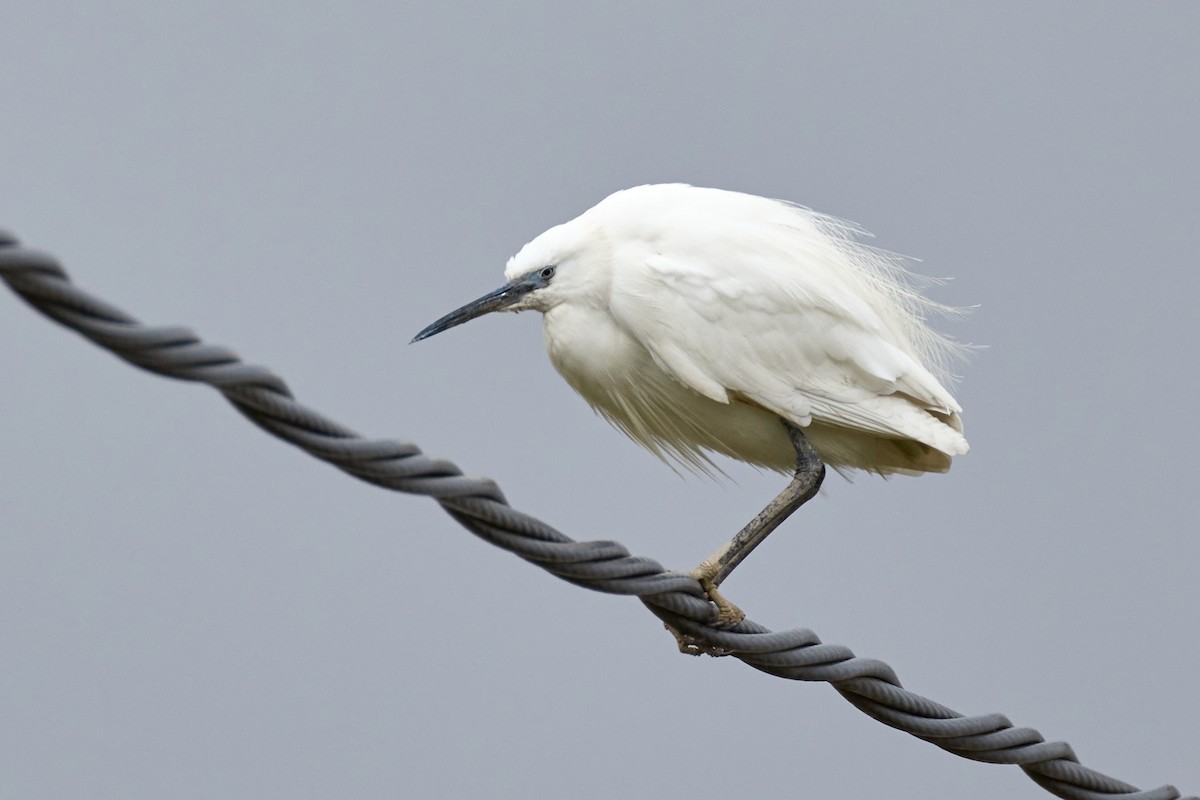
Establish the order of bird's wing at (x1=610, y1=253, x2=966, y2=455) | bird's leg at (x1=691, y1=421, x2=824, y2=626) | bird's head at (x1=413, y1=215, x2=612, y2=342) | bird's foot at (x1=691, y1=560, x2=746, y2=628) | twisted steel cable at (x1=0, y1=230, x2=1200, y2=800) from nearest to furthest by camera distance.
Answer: twisted steel cable at (x1=0, y1=230, x2=1200, y2=800) < bird's foot at (x1=691, y1=560, x2=746, y2=628) < bird's leg at (x1=691, y1=421, x2=824, y2=626) < bird's wing at (x1=610, y1=253, x2=966, y2=455) < bird's head at (x1=413, y1=215, x2=612, y2=342)

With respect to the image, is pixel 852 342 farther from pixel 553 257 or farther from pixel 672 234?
pixel 553 257

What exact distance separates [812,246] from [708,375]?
1.56 feet

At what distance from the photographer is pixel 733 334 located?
3.35 m

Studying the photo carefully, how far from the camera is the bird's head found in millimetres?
3498

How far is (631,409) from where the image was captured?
3.62 metres

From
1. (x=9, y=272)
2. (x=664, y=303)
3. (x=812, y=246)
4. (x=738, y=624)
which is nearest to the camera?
(x=9, y=272)

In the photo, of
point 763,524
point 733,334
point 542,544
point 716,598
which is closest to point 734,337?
point 733,334

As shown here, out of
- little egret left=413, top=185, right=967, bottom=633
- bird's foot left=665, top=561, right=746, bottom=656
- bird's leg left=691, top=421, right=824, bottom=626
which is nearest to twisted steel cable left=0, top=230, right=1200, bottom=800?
bird's foot left=665, top=561, right=746, bottom=656

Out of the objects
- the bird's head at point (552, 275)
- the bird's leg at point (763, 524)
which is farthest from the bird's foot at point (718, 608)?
the bird's head at point (552, 275)

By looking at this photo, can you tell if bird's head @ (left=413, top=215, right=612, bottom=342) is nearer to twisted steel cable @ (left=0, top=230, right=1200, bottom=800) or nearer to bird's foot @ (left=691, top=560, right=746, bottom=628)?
bird's foot @ (left=691, top=560, right=746, bottom=628)

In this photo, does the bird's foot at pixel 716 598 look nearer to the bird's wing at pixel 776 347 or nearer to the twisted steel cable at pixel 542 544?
the twisted steel cable at pixel 542 544

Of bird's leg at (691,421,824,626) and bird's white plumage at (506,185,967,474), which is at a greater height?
bird's white plumage at (506,185,967,474)

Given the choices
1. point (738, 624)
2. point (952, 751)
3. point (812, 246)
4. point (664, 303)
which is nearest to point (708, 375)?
point (664, 303)

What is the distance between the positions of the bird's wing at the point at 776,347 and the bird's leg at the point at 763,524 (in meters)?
0.10
